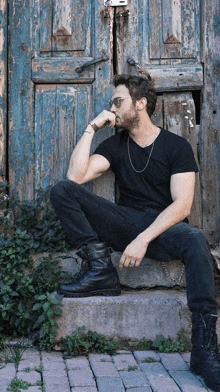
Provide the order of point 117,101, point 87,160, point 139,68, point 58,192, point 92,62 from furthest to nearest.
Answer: point 92,62 < point 139,68 < point 117,101 < point 87,160 < point 58,192

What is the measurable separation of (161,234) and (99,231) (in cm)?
52

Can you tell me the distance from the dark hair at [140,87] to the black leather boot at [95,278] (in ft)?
4.19

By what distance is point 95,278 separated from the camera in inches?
143

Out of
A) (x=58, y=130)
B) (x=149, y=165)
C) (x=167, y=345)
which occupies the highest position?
(x=58, y=130)

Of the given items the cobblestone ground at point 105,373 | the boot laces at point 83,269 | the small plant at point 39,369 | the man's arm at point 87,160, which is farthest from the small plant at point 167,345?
the man's arm at point 87,160

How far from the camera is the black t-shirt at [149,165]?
4.02 metres

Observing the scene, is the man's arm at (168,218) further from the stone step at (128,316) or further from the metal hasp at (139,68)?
the metal hasp at (139,68)

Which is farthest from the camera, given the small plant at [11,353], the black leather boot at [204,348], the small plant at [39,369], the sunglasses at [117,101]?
the sunglasses at [117,101]

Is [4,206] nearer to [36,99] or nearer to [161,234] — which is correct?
[36,99]

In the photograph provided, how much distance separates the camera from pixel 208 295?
3.15m

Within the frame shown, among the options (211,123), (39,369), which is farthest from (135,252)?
(211,123)

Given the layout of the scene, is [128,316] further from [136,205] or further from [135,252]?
[136,205]

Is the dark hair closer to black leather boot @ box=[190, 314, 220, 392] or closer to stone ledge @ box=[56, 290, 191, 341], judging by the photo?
stone ledge @ box=[56, 290, 191, 341]

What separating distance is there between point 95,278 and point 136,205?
778mm
